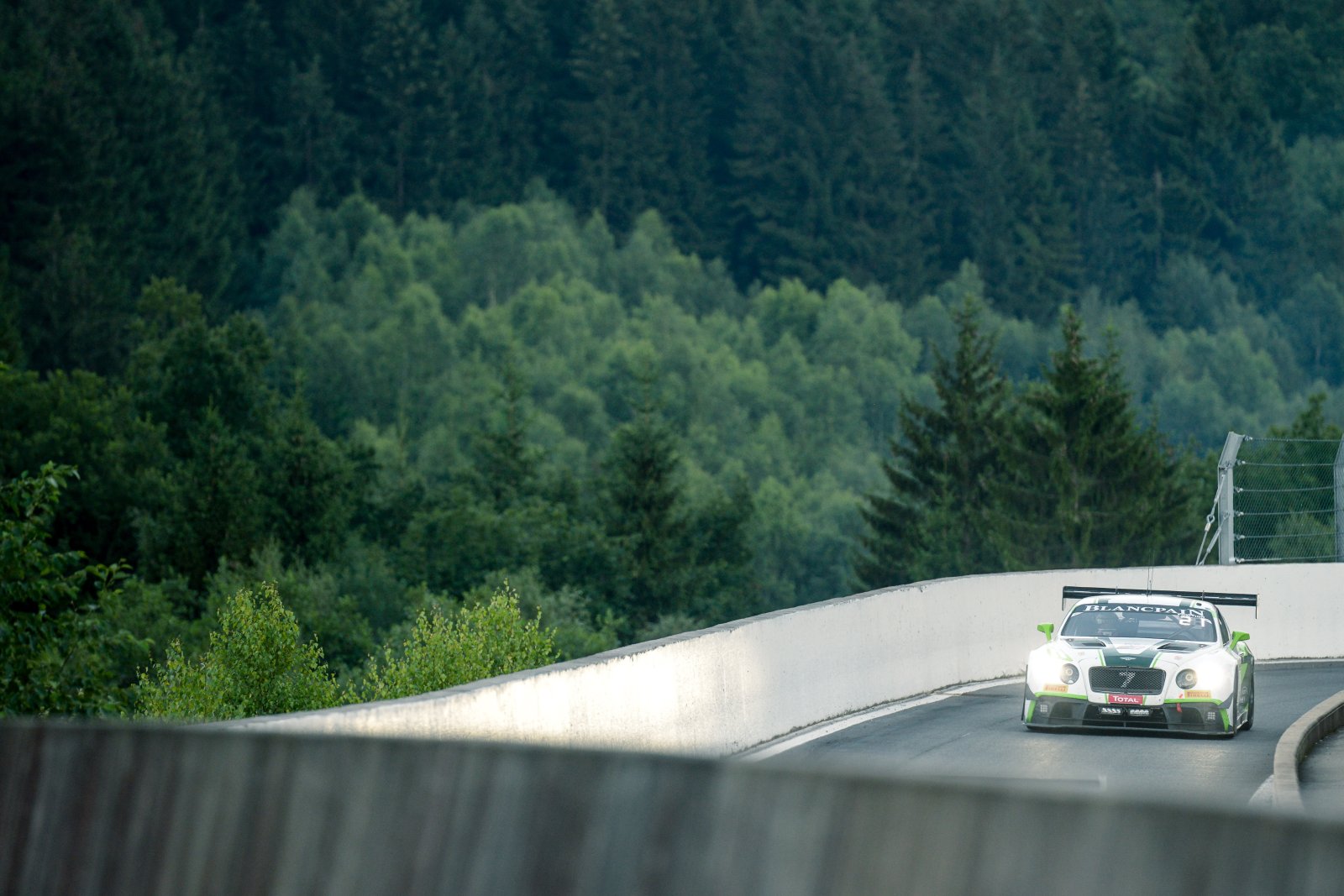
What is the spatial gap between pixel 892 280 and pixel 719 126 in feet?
59.5

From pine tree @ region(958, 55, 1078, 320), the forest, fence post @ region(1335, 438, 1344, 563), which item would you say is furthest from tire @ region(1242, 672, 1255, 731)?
pine tree @ region(958, 55, 1078, 320)

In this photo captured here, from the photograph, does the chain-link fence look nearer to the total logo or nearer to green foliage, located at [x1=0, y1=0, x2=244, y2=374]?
the total logo

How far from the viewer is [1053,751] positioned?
1634cm

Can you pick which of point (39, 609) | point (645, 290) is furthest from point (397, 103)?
point (39, 609)

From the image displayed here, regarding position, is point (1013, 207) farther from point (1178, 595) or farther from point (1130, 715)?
point (1130, 715)

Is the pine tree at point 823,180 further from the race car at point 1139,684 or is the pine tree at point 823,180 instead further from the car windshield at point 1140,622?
the race car at point 1139,684

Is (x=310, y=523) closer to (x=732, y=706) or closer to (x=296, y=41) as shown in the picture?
(x=732, y=706)

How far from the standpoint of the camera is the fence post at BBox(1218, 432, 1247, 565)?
2733cm

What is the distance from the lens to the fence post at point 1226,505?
2733 cm

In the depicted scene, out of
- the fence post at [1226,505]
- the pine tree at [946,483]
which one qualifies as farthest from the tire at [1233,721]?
the pine tree at [946,483]

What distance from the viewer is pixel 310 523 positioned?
76125mm

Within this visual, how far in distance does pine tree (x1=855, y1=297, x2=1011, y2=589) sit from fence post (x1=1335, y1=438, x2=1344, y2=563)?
63.9 meters

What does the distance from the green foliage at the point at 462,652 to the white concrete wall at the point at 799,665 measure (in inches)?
153

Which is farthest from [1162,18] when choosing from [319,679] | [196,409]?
[319,679]
